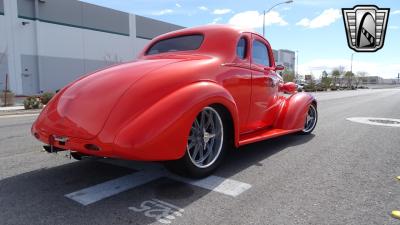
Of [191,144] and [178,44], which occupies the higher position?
[178,44]

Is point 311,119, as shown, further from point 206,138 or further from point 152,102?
point 152,102

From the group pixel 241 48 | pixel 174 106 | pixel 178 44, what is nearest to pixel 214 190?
pixel 174 106

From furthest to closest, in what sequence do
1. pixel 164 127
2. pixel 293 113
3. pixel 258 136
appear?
1. pixel 293 113
2. pixel 258 136
3. pixel 164 127

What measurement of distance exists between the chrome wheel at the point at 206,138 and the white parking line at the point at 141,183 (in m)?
0.22

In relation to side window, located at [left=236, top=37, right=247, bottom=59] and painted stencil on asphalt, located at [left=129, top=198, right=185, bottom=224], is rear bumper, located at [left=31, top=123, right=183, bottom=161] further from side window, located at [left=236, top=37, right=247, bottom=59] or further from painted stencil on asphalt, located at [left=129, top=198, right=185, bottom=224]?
side window, located at [left=236, top=37, right=247, bottom=59]

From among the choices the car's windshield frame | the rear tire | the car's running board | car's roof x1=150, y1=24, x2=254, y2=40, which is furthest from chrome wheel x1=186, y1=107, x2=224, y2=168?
the rear tire

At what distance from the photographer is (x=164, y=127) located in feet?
10.4

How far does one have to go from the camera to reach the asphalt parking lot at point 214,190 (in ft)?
9.25

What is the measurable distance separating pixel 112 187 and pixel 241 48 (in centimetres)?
255

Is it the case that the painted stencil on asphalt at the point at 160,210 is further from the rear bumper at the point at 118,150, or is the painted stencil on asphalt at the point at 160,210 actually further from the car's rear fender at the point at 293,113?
the car's rear fender at the point at 293,113

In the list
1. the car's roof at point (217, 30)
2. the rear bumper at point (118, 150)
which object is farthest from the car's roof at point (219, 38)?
the rear bumper at point (118, 150)

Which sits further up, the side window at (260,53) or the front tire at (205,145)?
the side window at (260,53)

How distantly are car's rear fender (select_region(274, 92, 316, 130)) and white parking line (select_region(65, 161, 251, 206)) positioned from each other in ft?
7.11

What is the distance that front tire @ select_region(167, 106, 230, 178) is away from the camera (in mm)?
3553
